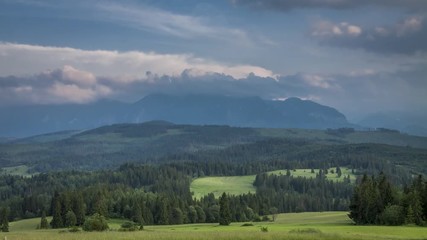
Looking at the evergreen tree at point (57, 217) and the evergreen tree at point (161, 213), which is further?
the evergreen tree at point (161, 213)

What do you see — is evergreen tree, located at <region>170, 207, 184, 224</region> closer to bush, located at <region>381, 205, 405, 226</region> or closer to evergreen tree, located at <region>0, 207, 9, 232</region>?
evergreen tree, located at <region>0, 207, 9, 232</region>

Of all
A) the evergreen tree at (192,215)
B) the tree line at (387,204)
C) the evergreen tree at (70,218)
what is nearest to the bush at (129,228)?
the evergreen tree at (70,218)

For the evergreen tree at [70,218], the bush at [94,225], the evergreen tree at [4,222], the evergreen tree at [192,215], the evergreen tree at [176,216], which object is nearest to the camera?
the bush at [94,225]

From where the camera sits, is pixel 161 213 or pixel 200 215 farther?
pixel 200 215

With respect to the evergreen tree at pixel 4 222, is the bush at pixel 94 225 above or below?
above

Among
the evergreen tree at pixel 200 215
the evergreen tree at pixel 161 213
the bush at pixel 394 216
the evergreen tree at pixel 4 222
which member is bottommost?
the evergreen tree at pixel 200 215

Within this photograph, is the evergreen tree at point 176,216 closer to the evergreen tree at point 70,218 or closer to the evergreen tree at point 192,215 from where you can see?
the evergreen tree at point 192,215

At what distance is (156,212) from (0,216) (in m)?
47.0

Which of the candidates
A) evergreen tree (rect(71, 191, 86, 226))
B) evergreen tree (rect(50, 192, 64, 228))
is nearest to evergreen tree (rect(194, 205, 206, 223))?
evergreen tree (rect(71, 191, 86, 226))

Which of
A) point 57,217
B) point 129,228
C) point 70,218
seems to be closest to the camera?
point 129,228

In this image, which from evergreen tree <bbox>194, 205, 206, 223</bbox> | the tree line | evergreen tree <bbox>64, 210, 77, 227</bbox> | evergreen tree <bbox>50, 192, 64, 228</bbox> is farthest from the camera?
evergreen tree <bbox>194, 205, 206, 223</bbox>

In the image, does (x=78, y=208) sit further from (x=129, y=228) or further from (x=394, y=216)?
(x=394, y=216)

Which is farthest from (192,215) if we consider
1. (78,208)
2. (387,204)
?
(387,204)

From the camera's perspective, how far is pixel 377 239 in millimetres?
67562
